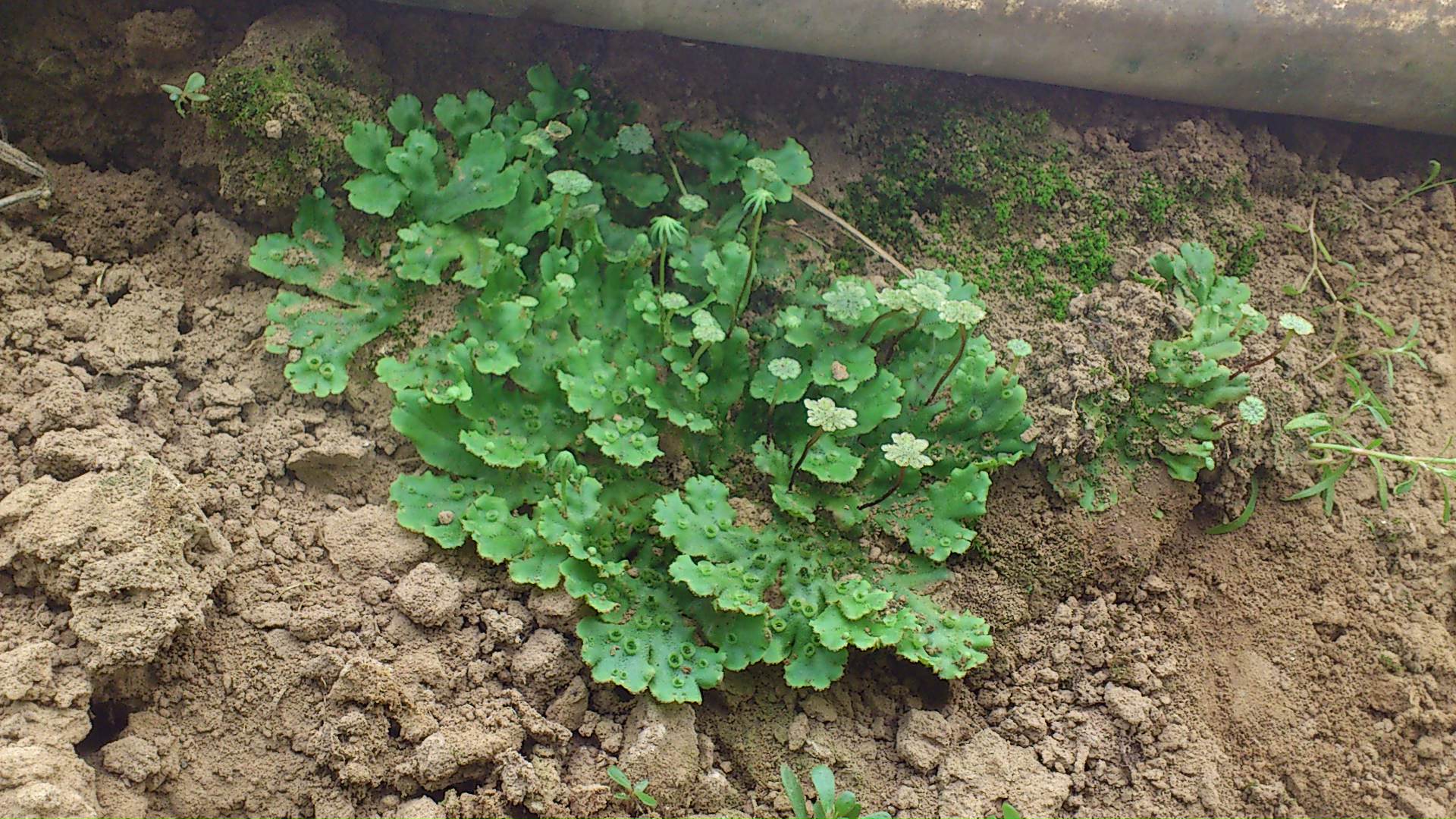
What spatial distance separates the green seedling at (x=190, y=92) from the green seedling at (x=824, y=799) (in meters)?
2.41

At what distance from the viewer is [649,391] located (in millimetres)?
2803

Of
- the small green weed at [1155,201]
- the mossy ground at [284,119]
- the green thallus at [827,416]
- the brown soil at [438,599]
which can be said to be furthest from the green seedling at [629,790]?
the small green weed at [1155,201]

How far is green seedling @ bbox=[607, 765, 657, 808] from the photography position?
89.5 inches

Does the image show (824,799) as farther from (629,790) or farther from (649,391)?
(649,391)

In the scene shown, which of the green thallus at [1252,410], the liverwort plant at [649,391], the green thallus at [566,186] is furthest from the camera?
the green thallus at [566,186]

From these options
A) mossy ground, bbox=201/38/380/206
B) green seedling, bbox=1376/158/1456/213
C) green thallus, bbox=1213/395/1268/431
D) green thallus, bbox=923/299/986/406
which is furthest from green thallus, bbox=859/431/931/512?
green seedling, bbox=1376/158/1456/213

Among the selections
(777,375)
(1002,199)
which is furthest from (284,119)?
(1002,199)

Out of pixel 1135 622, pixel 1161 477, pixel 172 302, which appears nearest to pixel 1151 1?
pixel 1161 477

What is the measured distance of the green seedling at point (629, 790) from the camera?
227 centimetres

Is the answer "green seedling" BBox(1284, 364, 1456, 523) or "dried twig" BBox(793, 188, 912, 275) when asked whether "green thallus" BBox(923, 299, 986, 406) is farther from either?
"green seedling" BBox(1284, 364, 1456, 523)

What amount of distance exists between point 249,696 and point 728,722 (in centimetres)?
115

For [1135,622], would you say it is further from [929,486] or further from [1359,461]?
[1359,461]

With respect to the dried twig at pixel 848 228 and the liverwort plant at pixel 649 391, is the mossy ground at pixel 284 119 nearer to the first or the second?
the liverwort plant at pixel 649 391

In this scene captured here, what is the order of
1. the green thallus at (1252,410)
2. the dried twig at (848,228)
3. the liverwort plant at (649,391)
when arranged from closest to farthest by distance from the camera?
the liverwort plant at (649,391) → the green thallus at (1252,410) → the dried twig at (848,228)
